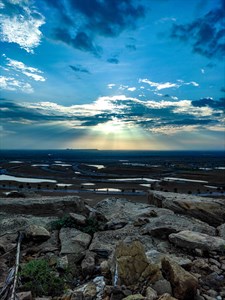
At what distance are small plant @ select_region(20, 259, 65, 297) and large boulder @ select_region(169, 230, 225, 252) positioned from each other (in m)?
4.40

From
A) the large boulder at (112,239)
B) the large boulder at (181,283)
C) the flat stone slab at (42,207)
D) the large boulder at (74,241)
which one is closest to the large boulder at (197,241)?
the large boulder at (112,239)

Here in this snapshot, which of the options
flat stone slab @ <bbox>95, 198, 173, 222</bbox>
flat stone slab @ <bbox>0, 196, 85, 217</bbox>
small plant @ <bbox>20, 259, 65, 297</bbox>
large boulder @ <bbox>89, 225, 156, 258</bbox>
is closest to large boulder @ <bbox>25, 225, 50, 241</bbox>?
large boulder @ <bbox>89, 225, 156, 258</bbox>

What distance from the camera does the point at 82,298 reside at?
5.87 metres

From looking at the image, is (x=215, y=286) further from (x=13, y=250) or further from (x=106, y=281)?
(x=13, y=250)

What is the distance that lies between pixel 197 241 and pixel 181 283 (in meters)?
3.23

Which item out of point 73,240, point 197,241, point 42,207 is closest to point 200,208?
point 197,241

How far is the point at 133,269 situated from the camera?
6602mm

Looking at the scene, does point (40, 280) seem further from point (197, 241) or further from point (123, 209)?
point (123, 209)

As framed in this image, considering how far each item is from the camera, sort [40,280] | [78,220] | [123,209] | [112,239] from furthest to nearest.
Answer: [123,209]
[78,220]
[112,239]
[40,280]

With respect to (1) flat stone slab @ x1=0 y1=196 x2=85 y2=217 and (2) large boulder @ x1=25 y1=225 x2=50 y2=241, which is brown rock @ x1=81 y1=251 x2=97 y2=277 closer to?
(2) large boulder @ x1=25 y1=225 x2=50 y2=241

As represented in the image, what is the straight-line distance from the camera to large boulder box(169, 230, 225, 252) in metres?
9.06

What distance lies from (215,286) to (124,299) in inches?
114

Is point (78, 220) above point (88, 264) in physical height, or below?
above

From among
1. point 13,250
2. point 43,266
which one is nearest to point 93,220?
point 13,250
